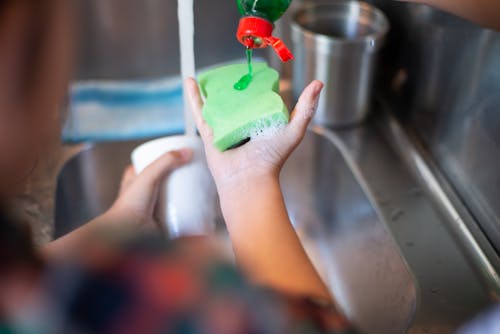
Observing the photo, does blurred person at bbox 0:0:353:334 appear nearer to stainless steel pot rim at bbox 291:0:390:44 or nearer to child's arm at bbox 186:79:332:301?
child's arm at bbox 186:79:332:301

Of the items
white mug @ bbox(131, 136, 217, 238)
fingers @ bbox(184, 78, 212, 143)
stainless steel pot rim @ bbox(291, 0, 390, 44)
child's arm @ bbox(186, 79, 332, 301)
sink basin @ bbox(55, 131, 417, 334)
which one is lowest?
sink basin @ bbox(55, 131, 417, 334)

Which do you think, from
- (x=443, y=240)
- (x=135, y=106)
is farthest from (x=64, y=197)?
(x=443, y=240)

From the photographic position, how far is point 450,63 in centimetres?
78

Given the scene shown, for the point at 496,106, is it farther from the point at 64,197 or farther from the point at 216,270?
the point at 64,197

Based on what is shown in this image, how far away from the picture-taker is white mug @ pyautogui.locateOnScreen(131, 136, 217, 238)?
70 cm

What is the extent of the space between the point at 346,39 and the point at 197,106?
1.01ft

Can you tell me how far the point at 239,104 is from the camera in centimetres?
60

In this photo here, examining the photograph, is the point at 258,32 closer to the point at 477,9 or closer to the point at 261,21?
the point at 261,21

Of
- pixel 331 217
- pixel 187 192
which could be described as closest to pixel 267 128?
pixel 187 192

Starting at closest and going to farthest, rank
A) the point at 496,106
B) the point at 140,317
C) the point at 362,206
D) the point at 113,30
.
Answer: the point at 140,317 < the point at 496,106 < the point at 362,206 < the point at 113,30

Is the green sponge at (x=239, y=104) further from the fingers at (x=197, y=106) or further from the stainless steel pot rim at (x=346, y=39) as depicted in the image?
the stainless steel pot rim at (x=346, y=39)

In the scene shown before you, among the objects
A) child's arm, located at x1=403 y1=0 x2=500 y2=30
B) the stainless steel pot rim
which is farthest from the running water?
child's arm, located at x1=403 y1=0 x2=500 y2=30

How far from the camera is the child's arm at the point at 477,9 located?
0.61 meters

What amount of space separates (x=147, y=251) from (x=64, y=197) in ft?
1.72
